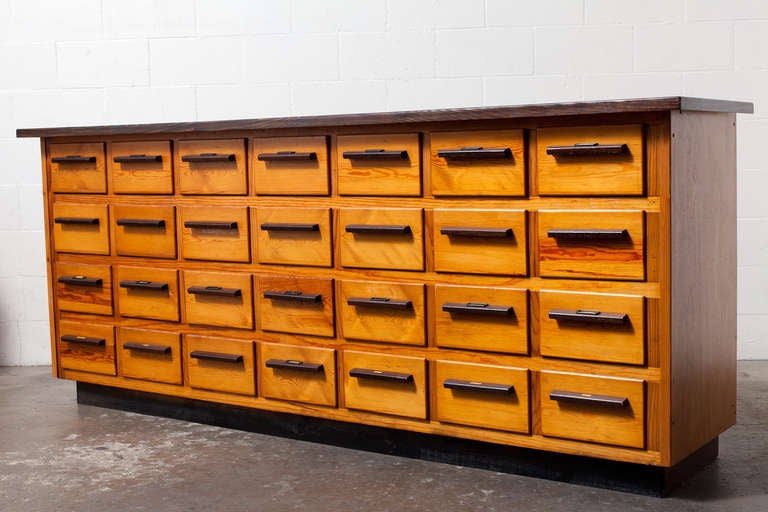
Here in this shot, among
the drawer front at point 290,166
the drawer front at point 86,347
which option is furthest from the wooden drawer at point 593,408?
the drawer front at point 86,347

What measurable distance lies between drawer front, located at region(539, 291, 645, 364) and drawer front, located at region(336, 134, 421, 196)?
1.71 feet

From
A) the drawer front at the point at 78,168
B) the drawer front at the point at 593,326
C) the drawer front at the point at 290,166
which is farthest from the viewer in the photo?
the drawer front at the point at 78,168

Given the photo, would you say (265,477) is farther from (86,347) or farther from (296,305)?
(86,347)

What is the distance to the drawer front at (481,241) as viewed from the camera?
281 centimetres

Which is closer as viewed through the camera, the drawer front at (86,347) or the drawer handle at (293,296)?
the drawer handle at (293,296)

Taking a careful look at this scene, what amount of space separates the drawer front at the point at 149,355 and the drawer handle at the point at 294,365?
16.5 inches

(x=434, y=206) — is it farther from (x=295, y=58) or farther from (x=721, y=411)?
(x=295, y=58)

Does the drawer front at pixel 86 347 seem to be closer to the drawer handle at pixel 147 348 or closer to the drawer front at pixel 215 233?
the drawer handle at pixel 147 348

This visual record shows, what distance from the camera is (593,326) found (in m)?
2.71

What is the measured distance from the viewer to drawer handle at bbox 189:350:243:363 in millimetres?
3420

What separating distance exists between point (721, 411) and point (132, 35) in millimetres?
3047

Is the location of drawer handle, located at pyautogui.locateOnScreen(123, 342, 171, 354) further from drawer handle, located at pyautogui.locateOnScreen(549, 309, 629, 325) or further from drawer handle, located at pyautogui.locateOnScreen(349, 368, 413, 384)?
drawer handle, located at pyautogui.locateOnScreen(549, 309, 629, 325)

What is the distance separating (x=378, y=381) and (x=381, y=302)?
9.6 inches

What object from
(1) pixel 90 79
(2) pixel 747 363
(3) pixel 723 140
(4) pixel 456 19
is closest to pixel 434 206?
(3) pixel 723 140
